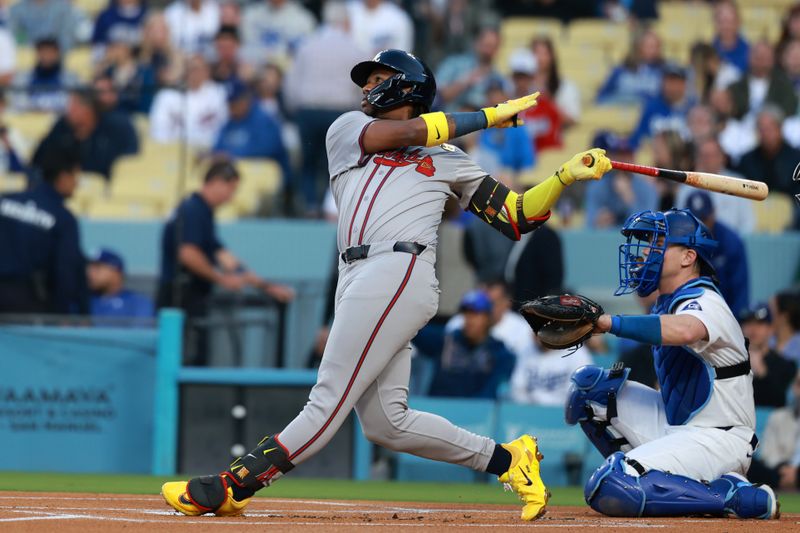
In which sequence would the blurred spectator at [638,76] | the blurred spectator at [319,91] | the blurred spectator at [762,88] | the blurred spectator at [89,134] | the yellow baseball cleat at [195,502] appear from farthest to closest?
1. the blurred spectator at [638,76]
2. the blurred spectator at [762,88]
3. the blurred spectator at [319,91]
4. the blurred spectator at [89,134]
5. the yellow baseball cleat at [195,502]

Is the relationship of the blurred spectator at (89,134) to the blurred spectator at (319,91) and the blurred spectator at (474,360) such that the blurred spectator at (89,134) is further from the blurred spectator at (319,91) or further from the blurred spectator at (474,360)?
the blurred spectator at (474,360)

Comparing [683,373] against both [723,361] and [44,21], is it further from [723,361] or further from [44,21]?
[44,21]

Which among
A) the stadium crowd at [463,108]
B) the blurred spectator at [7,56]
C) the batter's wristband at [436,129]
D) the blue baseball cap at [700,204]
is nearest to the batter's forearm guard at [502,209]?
the batter's wristband at [436,129]

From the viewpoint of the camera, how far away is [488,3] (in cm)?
1388

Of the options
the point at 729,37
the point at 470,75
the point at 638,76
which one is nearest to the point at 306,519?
the point at 470,75

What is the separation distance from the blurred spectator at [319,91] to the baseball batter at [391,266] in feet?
17.9

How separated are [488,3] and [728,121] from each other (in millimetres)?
2956

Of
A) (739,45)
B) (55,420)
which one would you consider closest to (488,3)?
(739,45)

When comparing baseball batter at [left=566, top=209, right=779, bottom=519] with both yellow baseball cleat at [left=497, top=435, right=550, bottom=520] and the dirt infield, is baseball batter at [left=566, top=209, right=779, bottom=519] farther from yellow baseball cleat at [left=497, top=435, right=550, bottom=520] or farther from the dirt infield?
yellow baseball cleat at [left=497, top=435, right=550, bottom=520]

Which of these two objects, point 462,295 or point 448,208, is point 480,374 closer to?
point 462,295

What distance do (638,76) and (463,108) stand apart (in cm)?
232

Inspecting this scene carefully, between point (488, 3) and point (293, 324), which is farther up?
point (488, 3)

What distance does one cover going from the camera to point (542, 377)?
32.1 ft

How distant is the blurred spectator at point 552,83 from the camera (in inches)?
503
